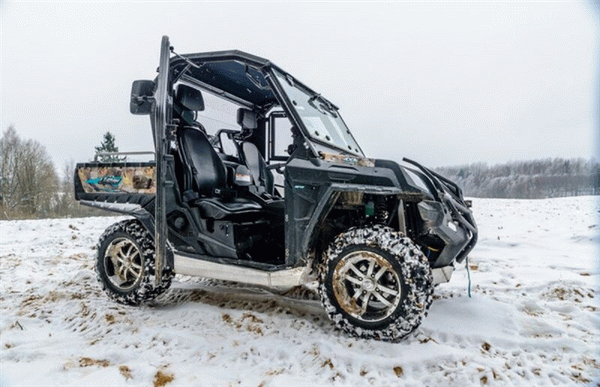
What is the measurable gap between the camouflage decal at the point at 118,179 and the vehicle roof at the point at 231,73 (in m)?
0.99

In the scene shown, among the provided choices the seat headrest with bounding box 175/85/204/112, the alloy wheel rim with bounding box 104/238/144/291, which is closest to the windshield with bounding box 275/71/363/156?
the seat headrest with bounding box 175/85/204/112

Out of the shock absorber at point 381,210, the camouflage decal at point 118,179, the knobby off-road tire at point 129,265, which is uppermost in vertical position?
the camouflage decal at point 118,179

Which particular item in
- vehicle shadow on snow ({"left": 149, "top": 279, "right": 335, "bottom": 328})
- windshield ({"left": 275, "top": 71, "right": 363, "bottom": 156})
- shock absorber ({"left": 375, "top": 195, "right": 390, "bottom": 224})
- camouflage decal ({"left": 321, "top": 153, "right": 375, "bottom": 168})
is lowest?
vehicle shadow on snow ({"left": 149, "top": 279, "right": 335, "bottom": 328})

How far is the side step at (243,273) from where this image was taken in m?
2.88

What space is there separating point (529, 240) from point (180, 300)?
5.38 metres

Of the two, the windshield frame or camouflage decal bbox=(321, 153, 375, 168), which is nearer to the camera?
camouflage decal bbox=(321, 153, 375, 168)

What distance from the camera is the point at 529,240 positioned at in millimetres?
6012

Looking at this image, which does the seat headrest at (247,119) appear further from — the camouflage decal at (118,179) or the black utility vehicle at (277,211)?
the camouflage decal at (118,179)

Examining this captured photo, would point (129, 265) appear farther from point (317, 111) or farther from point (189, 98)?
point (317, 111)

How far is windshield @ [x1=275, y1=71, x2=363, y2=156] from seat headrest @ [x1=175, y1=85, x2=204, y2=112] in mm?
976

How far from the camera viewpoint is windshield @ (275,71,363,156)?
3228mm

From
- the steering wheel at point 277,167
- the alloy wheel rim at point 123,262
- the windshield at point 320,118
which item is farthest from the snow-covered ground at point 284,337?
the windshield at point 320,118

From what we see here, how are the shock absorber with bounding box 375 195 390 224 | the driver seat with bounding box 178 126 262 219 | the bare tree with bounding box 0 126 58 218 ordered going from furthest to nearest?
the bare tree with bounding box 0 126 58 218 → the driver seat with bounding box 178 126 262 219 → the shock absorber with bounding box 375 195 390 224

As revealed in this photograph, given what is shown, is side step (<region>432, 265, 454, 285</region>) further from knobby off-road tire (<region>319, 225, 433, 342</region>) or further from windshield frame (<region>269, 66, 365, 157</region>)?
windshield frame (<region>269, 66, 365, 157</region>)
